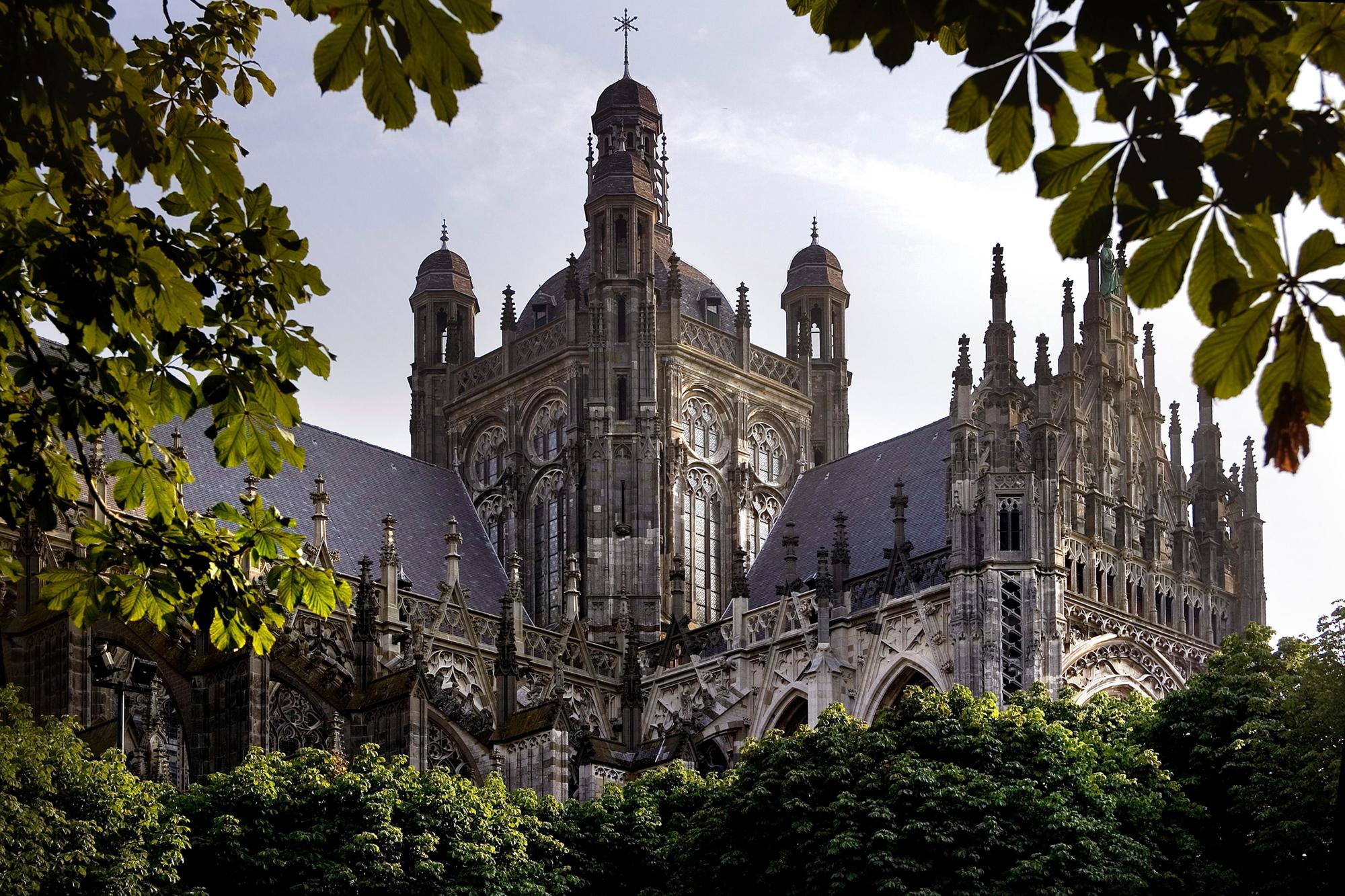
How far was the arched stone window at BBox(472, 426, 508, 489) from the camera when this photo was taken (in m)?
63.5

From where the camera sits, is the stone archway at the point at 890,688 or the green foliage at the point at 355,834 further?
the stone archway at the point at 890,688

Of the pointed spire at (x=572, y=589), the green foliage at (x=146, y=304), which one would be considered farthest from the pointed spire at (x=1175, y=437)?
the green foliage at (x=146, y=304)

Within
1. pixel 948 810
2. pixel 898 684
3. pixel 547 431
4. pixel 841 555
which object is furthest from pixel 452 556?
pixel 948 810

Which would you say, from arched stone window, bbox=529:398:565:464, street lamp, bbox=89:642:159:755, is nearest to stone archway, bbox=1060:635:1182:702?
arched stone window, bbox=529:398:565:464

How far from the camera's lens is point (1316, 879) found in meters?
33.1

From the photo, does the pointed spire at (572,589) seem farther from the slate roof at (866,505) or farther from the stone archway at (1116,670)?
the stone archway at (1116,670)

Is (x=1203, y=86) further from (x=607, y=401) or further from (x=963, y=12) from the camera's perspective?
(x=607, y=401)

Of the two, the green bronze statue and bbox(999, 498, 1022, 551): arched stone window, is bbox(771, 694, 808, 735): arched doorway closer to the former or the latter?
bbox(999, 498, 1022, 551): arched stone window

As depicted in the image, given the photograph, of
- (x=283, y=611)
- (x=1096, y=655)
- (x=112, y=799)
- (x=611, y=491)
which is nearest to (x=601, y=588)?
(x=611, y=491)

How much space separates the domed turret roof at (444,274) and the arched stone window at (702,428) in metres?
10.7

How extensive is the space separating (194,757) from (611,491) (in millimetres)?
19380

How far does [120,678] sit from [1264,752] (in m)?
24.2

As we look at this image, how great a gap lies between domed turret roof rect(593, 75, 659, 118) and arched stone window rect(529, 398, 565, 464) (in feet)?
32.0

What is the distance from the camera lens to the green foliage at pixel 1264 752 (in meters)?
33.4
